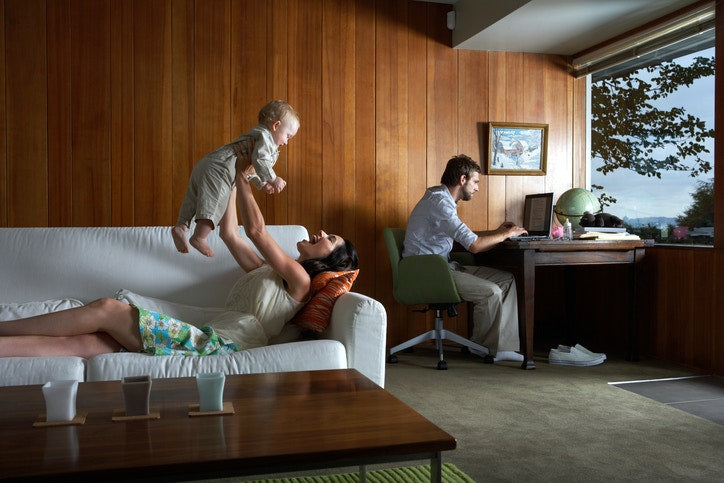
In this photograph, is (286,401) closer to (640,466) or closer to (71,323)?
(71,323)

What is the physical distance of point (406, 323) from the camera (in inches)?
179

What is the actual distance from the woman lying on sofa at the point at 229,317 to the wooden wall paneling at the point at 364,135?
1.66 m

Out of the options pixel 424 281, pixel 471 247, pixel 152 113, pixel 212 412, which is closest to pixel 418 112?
pixel 471 247

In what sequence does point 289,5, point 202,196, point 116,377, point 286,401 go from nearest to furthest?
point 286,401 < point 116,377 < point 202,196 < point 289,5

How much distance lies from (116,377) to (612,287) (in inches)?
129

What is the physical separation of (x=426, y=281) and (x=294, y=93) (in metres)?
1.47

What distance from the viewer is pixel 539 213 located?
4344 mm

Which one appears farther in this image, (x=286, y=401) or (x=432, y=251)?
(x=432, y=251)

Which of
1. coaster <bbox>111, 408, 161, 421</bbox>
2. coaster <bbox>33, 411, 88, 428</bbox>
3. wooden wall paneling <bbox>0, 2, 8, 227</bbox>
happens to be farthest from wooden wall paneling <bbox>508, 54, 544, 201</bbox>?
coaster <bbox>33, 411, 88, 428</bbox>

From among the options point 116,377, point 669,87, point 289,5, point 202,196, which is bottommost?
point 116,377

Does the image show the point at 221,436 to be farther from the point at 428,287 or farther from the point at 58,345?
the point at 428,287

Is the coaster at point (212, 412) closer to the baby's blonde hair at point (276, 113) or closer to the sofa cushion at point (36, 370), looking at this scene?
the sofa cushion at point (36, 370)

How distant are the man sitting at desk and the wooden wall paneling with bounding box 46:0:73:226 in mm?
2036

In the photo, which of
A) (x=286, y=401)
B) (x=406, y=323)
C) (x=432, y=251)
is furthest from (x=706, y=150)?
(x=286, y=401)
